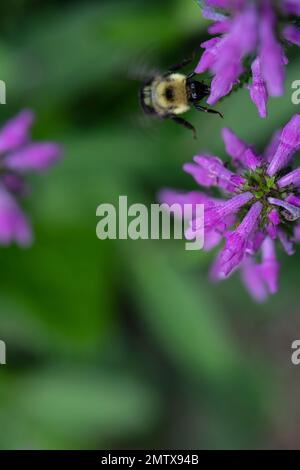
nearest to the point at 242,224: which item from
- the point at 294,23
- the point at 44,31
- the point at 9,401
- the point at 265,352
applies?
the point at 294,23

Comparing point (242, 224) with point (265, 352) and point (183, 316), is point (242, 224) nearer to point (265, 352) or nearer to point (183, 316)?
point (183, 316)

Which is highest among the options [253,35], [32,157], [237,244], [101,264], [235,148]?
[101,264]

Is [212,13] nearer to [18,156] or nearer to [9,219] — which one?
[18,156]

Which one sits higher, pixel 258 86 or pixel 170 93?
pixel 170 93

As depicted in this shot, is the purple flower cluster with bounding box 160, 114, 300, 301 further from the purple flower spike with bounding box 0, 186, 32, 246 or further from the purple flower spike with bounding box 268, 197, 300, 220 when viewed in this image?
the purple flower spike with bounding box 0, 186, 32, 246

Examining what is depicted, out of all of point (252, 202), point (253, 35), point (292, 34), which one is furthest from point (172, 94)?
point (253, 35)
